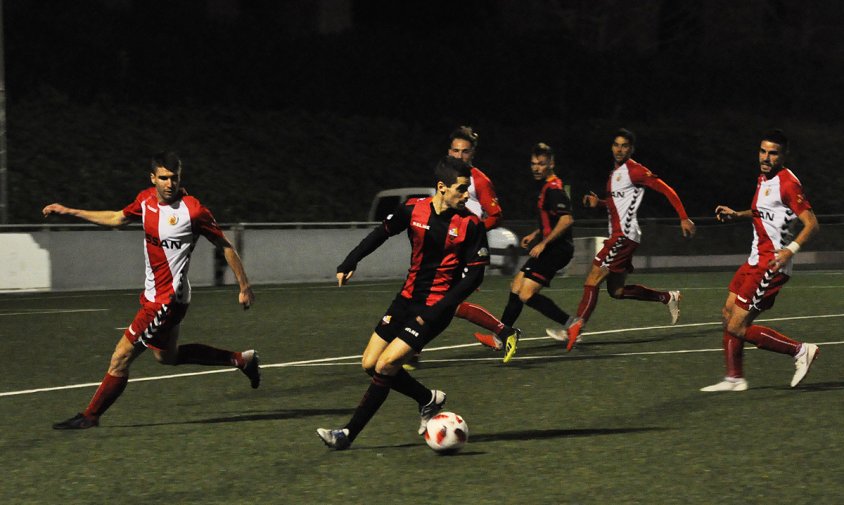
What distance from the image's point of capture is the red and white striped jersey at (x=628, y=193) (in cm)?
1317

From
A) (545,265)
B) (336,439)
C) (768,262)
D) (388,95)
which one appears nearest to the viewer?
(336,439)

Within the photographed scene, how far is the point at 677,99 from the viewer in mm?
46094

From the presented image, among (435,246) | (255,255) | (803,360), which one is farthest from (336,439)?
(255,255)

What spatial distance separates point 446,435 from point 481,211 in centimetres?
457

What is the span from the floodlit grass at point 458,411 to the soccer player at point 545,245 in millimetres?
464

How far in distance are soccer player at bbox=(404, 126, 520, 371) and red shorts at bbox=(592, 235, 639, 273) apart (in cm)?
175

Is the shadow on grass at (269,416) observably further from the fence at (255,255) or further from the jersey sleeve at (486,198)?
the fence at (255,255)

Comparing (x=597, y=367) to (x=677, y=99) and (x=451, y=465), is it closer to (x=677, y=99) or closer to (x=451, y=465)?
(x=451, y=465)

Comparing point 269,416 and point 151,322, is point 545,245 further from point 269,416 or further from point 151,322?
point 151,322

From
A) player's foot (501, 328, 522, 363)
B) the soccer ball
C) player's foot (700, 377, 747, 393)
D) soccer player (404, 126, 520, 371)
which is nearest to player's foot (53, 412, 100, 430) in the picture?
the soccer ball

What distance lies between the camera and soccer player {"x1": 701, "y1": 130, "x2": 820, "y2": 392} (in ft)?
31.3

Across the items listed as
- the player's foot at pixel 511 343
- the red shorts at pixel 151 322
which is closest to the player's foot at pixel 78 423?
the red shorts at pixel 151 322

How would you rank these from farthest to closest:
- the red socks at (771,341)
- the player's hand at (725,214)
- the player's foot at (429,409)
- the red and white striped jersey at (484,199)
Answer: the red and white striped jersey at (484,199) < the player's hand at (725,214) < the red socks at (771,341) < the player's foot at (429,409)

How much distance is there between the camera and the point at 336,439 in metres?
7.59
